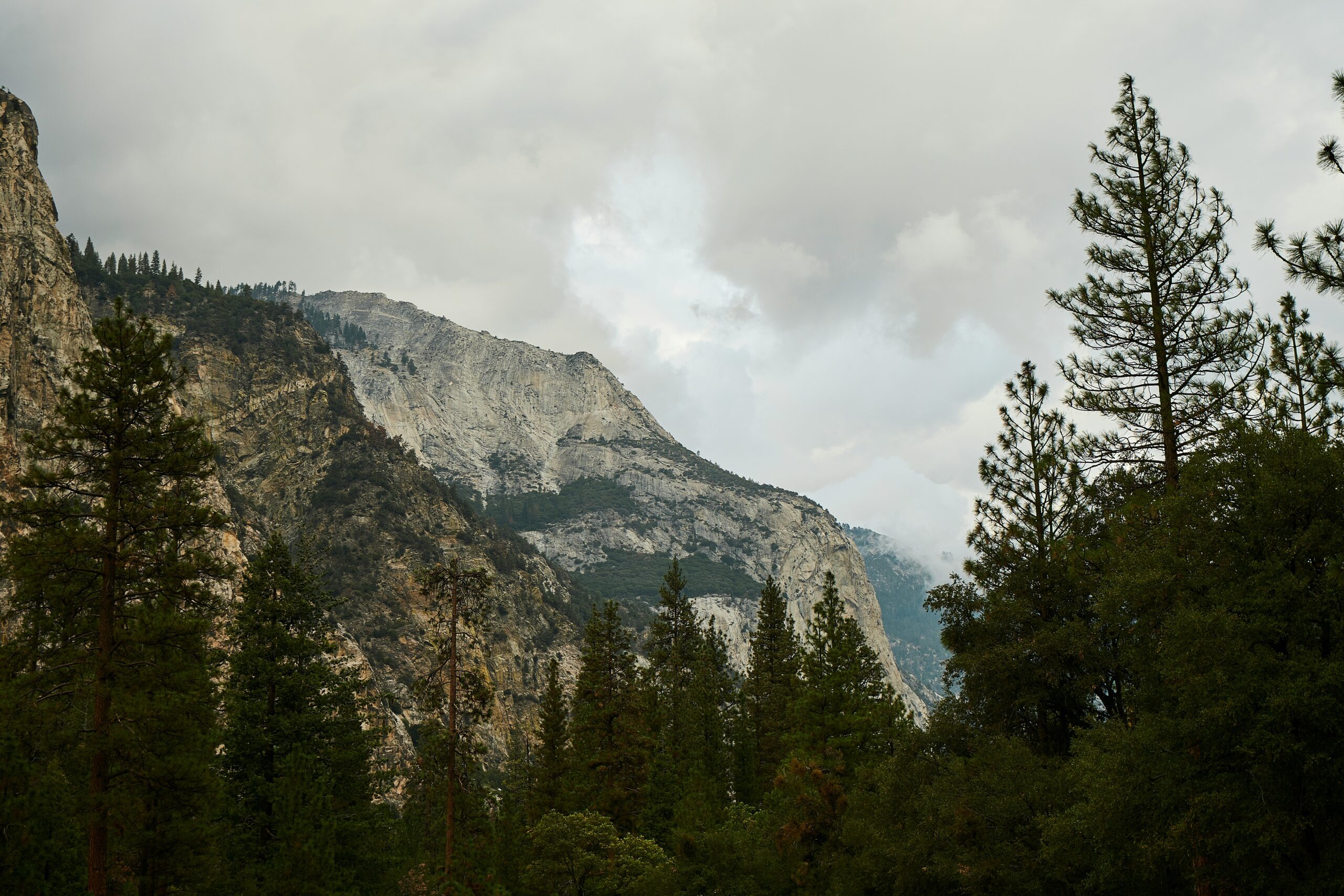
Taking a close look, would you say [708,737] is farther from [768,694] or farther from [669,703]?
[768,694]

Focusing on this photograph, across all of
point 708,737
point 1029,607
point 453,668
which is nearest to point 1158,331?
point 1029,607

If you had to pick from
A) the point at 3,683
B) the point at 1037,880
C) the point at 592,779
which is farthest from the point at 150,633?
the point at 592,779

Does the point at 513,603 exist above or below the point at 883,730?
above

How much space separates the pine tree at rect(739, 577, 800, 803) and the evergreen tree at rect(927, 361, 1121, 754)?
59.9 ft

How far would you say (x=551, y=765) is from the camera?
4225 cm

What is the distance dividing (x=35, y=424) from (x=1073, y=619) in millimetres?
74209

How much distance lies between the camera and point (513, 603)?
136125 mm

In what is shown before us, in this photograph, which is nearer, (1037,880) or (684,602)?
(1037,880)

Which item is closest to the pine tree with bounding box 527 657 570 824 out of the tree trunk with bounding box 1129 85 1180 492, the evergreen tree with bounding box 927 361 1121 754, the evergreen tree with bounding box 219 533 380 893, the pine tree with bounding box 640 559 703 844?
the pine tree with bounding box 640 559 703 844

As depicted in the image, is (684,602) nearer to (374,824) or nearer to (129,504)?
(374,824)

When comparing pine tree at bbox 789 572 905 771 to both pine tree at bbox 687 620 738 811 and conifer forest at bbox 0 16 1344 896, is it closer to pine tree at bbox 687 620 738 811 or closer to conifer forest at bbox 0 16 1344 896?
conifer forest at bbox 0 16 1344 896

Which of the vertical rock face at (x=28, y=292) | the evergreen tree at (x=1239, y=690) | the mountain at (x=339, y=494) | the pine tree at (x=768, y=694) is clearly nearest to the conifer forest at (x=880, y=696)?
the evergreen tree at (x=1239, y=690)

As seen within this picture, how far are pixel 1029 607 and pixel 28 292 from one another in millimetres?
81882

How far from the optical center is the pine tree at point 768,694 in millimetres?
44562
